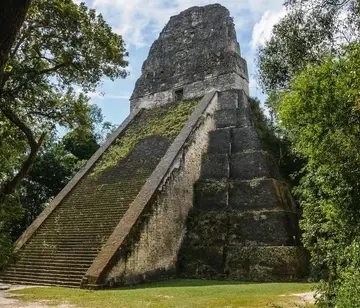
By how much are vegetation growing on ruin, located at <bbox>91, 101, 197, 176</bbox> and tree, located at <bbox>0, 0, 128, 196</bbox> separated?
741 cm

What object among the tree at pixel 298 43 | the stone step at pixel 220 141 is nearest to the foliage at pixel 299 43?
the tree at pixel 298 43

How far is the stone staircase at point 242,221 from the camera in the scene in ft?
36.8

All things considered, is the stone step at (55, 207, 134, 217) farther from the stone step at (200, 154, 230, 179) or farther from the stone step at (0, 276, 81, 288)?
the stone step at (200, 154, 230, 179)

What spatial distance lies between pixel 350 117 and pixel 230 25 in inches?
591

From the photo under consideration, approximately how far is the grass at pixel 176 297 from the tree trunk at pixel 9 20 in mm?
5121

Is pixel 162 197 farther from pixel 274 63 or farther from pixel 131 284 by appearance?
pixel 274 63

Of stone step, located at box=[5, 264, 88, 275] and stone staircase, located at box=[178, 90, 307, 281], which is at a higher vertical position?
stone staircase, located at box=[178, 90, 307, 281]

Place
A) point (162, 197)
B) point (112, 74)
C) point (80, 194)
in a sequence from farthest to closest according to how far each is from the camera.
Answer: point (80, 194)
point (162, 197)
point (112, 74)

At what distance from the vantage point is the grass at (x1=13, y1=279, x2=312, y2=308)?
6891 millimetres

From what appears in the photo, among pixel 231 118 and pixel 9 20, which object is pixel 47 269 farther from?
pixel 231 118

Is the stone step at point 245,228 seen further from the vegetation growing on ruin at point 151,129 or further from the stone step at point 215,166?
the vegetation growing on ruin at point 151,129

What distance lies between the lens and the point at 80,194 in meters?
14.3

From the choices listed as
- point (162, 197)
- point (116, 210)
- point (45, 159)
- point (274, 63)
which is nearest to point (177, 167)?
point (162, 197)

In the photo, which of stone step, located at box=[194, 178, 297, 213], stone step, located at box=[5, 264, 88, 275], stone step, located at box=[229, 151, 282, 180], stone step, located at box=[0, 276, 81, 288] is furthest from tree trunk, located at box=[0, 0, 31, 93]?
stone step, located at box=[229, 151, 282, 180]
